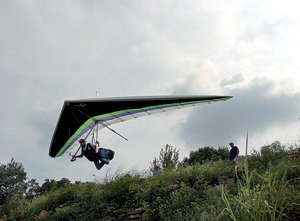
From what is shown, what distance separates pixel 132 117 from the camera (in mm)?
14727

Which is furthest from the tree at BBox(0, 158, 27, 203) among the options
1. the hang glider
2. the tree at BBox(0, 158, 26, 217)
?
the hang glider

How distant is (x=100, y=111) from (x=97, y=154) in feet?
5.47

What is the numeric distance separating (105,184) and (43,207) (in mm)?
2133

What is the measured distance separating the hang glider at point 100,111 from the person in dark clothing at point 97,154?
838 mm

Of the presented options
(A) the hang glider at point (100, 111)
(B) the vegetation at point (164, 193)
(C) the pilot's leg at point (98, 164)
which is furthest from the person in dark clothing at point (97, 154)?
(B) the vegetation at point (164, 193)

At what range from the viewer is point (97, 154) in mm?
13531

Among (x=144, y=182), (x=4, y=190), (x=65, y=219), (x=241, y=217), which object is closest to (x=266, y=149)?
(x=144, y=182)

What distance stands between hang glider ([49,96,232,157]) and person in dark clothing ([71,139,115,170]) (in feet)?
2.75

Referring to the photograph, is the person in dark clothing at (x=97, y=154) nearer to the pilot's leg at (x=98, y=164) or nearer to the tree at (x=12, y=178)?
the pilot's leg at (x=98, y=164)

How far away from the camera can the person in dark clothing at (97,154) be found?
13.5 meters

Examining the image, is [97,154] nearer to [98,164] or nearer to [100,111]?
[98,164]

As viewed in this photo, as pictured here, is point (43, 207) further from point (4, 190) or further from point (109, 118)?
point (4, 190)

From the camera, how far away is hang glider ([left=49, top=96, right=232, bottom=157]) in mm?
12117

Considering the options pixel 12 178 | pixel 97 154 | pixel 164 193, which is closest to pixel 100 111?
pixel 97 154
